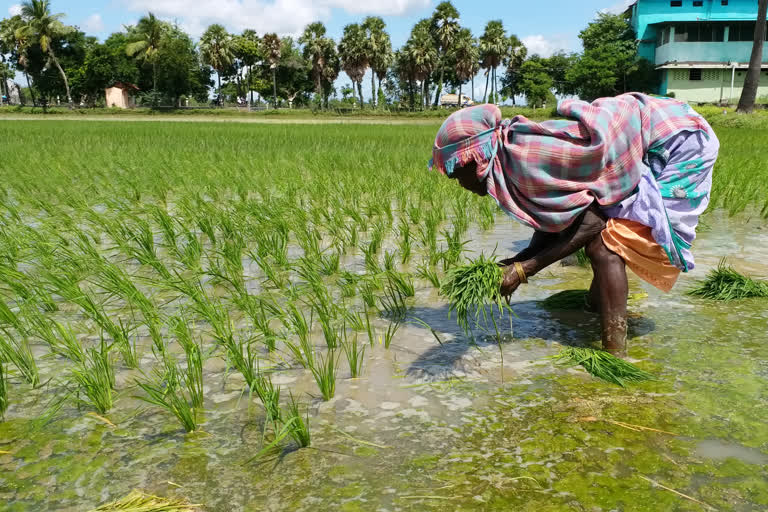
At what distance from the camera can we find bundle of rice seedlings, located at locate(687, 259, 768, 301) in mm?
2719

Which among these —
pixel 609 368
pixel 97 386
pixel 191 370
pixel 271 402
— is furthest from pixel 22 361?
pixel 609 368

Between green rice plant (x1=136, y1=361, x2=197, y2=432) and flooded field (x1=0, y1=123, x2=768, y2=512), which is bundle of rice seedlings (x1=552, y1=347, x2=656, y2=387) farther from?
green rice plant (x1=136, y1=361, x2=197, y2=432)

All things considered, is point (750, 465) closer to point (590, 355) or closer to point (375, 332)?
point (590, 355)

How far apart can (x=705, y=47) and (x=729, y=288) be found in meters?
30.3

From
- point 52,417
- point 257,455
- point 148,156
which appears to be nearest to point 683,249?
point 257,455

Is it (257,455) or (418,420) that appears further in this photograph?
(418,420)

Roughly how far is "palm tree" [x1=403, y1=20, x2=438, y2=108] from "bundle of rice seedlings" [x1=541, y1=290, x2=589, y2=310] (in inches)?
1648

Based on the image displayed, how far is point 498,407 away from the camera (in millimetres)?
1807

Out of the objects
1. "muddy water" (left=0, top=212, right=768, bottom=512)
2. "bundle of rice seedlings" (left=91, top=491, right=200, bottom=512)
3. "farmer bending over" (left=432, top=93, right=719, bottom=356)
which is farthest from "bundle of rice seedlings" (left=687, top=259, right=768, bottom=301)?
"bundle of rice seedlings" (left=91, top=491, right=200, bottom=512)

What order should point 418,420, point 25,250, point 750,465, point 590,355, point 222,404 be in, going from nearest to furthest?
point 750,465, point 418,420, point 222,404, point 590,355, point 25,250

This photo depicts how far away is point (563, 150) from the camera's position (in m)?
2.03

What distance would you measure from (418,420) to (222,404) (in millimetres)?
586

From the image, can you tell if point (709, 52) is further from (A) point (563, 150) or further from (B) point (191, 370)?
(B) point (191, 370)

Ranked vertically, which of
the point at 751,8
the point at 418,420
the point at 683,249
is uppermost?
the point at 751,8
